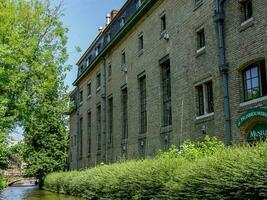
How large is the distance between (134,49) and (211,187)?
63.7ft

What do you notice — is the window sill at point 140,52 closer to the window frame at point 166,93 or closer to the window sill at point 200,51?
the window frame at point 166,93

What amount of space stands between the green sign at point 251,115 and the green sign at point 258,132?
0.44m

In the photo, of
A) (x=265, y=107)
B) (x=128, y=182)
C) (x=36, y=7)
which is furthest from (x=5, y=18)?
(x=265, y=107)

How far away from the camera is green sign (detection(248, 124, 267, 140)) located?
14782 millimetres

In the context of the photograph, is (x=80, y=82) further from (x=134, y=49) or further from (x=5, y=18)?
(x=5, y=18)

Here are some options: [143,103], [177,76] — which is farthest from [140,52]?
[177,76]

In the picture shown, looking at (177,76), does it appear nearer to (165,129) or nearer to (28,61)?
(165,129)

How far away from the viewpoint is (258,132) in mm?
15102

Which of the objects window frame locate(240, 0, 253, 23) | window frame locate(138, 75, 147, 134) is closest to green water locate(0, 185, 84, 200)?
window frame locate(138, 75, 147, 134)

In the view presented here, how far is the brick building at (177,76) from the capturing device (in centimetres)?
1565

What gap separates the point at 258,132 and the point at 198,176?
19.2 ft

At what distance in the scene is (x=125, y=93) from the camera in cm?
3061

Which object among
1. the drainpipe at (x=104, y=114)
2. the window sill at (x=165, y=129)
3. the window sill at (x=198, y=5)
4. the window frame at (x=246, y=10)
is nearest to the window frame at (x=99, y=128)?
the drainpipe at (x=104, y=114)

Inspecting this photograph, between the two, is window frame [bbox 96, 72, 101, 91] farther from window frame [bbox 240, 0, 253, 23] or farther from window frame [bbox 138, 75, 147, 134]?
window frame [bbox 240, 0, 253, 23]
